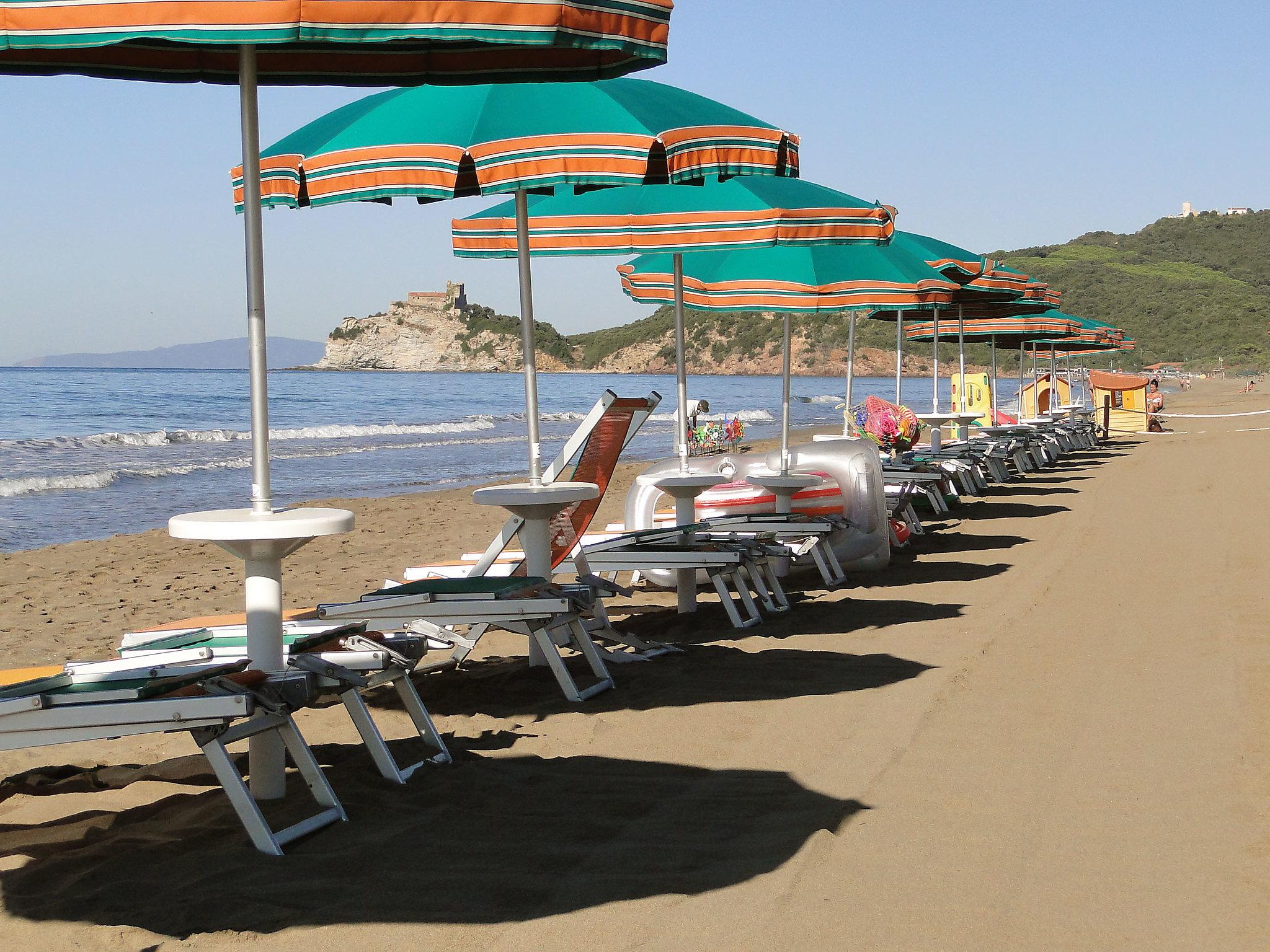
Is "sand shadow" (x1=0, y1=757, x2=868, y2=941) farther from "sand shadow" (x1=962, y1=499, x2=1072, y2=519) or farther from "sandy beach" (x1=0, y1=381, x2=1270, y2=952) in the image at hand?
"sand shadow" (x1=962, y1=499, x2=1072, y2=519)

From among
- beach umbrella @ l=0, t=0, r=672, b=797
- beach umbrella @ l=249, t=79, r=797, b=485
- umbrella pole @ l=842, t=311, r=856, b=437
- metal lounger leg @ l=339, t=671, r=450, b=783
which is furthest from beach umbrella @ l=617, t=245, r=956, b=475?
beach umbrella @ l=0, t=0, r=672, b=797

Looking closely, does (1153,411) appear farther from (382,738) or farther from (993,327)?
(382,738)

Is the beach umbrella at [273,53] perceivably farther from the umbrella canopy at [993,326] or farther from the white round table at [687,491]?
the umbrella canopy at [993,326]

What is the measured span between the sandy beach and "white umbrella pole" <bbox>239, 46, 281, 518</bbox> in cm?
71

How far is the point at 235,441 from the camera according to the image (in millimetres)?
24812

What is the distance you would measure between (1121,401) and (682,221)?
22.5 m

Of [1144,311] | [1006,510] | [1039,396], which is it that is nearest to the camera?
[1006,510]

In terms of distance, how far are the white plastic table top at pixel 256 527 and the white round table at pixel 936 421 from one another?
9.24 m

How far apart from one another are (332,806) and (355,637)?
0.75 m

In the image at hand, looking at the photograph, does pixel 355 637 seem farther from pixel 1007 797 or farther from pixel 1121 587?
pixel 1121 587

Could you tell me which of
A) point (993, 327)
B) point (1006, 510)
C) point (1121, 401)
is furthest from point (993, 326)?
point (1121, 401)

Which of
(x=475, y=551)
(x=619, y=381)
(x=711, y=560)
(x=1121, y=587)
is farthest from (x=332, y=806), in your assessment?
(x=619, y=381)

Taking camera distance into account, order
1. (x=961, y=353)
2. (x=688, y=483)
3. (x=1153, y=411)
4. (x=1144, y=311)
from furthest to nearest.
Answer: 1. (x=1144, y=311)
2. (x=1153, y=411)
3. (x=961, y=353)
4. (x=688, y=483)

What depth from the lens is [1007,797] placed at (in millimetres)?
3133
